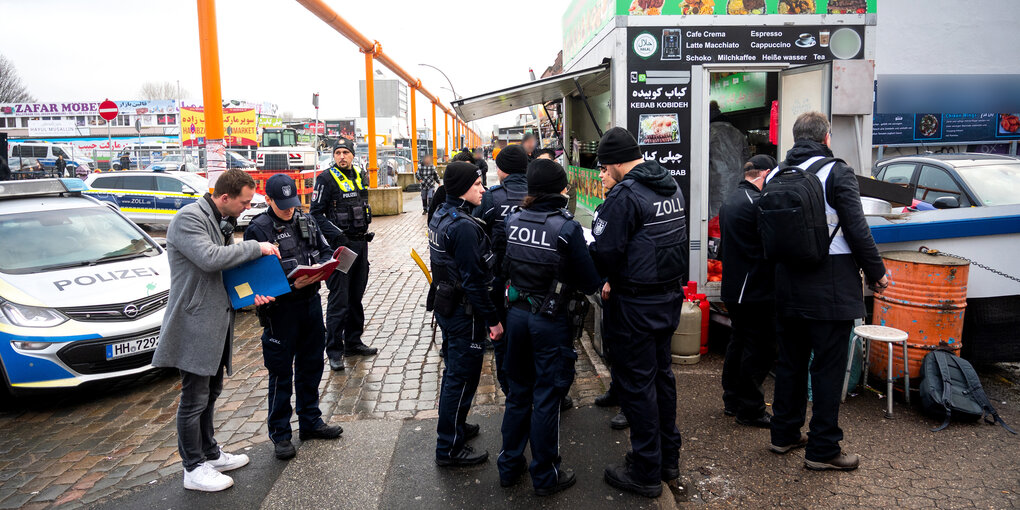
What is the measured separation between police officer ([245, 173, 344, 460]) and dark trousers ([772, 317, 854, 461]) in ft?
10.2

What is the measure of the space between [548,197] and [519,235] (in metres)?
0.28

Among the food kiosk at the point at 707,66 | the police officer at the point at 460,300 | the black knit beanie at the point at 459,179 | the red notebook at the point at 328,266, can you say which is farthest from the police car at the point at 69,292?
the food kiosk at the point at 707,66

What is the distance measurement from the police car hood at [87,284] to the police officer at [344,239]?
5.43 feet

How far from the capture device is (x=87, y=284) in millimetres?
5695

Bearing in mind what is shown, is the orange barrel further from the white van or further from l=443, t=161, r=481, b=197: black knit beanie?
the white van

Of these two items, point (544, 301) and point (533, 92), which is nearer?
point (544, 301)

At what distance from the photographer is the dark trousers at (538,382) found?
11.5ft

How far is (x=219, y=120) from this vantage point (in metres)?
6.88

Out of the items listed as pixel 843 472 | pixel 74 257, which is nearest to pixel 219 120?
pixel 74 257

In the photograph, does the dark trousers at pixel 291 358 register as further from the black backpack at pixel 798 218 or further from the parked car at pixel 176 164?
the parked car at pixel 176 164

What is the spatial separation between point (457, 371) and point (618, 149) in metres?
1.72

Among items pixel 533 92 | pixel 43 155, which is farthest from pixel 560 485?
pixel 43 155

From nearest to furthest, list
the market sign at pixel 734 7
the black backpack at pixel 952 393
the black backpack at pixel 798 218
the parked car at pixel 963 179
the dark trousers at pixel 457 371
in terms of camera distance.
→ 1. the black backpack at pixel 798 218
2. the dark trousers at pixel 457 371
3. the black backpack at pixel 952 393
4. the market sign at pixel 734 7
5. the parked car at pixel 963 179

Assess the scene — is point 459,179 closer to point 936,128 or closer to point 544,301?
point 544,301
